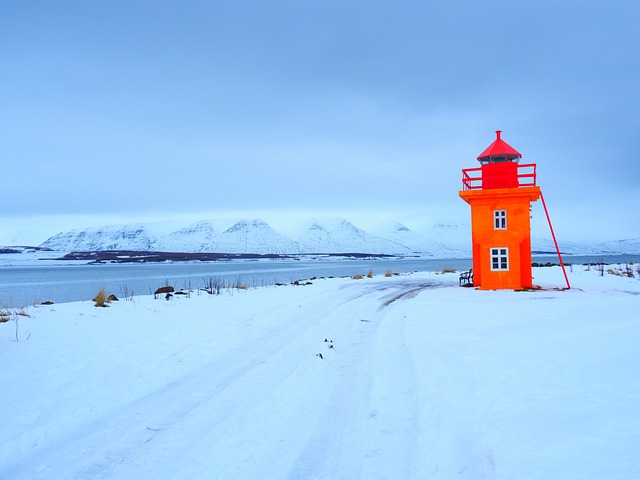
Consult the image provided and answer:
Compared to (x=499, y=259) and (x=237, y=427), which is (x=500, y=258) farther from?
(x=237, y=427)

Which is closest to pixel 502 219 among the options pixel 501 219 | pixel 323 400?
pixel 501 219

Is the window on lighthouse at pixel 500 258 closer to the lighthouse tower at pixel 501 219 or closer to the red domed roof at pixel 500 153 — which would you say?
the lighthouse tower at pixel 501 219

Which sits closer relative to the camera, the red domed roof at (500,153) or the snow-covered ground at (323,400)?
the snow-covered ground at (323,400)

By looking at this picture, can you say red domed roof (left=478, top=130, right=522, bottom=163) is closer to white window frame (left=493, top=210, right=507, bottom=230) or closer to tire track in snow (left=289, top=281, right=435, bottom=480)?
white window frame (left=493, top=210, right=507, bottom=230)

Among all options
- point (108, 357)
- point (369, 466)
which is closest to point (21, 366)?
point (108, 357)

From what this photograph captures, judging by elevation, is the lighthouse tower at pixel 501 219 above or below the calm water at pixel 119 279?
above

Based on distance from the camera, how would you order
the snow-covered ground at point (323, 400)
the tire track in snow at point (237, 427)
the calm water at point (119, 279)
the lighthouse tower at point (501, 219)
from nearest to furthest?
the snow-covered ground at point (323, 400) < the tire track in snow at point (237, 427) < the lighthouse tower at point (501, 219) < the calm water at point (119, 279)

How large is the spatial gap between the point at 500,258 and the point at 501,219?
5.84 feet

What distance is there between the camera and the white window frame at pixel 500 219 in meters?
19.1

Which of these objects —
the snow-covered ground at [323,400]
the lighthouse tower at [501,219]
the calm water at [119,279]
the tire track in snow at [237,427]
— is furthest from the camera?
the calm water at [119,279]

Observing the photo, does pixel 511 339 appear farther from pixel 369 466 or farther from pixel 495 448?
pixel 369 466

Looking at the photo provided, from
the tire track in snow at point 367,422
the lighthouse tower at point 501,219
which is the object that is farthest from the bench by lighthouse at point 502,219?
the tire track in snow at point 367,422

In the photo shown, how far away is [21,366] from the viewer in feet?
20.0

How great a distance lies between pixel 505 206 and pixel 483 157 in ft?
8.25
